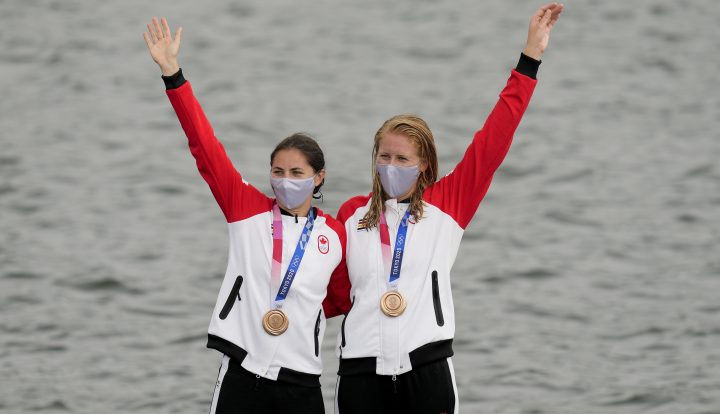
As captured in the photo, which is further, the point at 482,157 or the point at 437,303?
the point at 482,157

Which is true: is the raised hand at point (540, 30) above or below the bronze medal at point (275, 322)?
above

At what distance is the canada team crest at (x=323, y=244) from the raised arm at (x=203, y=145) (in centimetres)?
33

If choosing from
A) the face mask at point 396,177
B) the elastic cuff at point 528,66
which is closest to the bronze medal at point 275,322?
Answer: the face mask at point 396,177

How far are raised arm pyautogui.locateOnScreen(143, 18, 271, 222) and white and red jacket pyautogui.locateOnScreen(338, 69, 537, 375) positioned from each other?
0.52 m

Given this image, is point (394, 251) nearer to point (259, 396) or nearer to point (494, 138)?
point (494, 138)

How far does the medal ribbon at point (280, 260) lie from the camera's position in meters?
6.43

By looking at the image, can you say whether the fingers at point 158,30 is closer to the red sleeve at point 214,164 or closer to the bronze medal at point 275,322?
the red sleeve at point 214,164

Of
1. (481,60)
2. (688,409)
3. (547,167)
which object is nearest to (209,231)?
(547,167)

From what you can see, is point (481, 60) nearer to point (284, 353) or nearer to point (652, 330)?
point (652, 330)

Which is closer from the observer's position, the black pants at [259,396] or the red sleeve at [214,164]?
the black pants at [259,396]

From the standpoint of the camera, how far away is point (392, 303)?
250 inches

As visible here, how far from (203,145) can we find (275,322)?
0.95m

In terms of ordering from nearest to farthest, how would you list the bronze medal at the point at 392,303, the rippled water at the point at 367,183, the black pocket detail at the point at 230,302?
the bronze medal at the point at 392,303 < the black pocket detail at the point at 230,302 < the rippled water at the point at 367,183

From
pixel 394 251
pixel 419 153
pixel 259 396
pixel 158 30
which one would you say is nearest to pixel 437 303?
pixel 394 251
